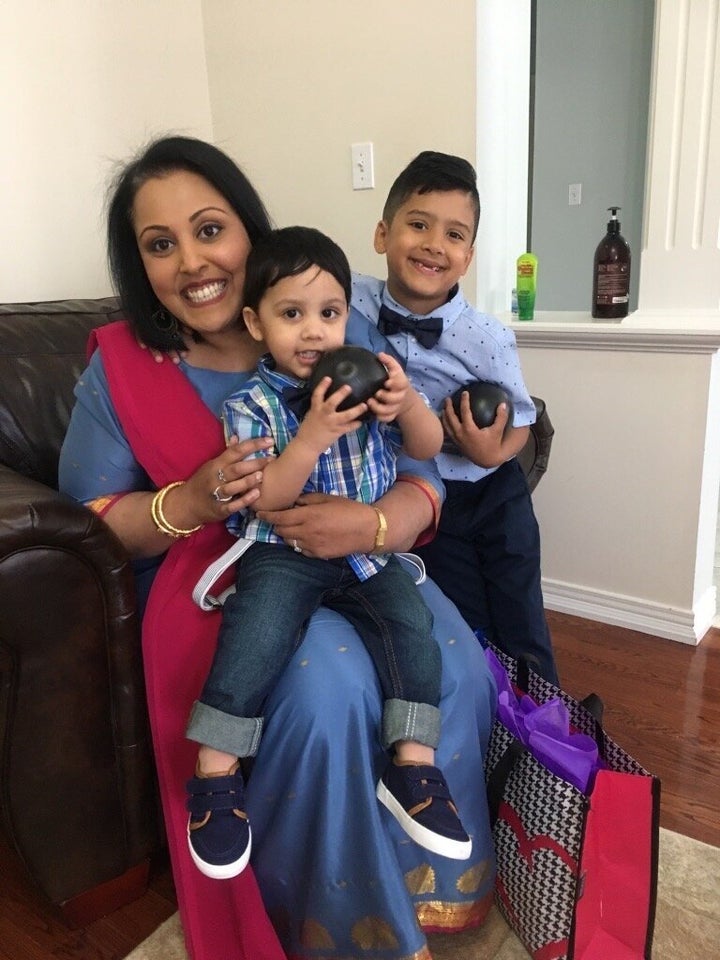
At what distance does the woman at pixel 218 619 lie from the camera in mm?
971

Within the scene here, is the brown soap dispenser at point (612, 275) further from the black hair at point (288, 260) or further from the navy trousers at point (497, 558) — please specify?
the black hair at point (288, 260)

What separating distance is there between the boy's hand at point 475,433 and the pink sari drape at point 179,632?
427mm

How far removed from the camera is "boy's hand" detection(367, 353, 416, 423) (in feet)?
3.14

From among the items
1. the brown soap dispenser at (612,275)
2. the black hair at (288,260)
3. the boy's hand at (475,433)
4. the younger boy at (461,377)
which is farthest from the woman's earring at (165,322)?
the brown soap dispenser at (612,275)

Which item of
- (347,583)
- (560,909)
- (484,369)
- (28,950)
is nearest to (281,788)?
(347,583)

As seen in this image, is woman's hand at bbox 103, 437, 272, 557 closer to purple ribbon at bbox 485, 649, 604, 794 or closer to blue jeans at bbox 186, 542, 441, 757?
blue jeans at bbox 186, 542, 441, 757

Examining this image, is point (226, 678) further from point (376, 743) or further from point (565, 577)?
point (565, 577)

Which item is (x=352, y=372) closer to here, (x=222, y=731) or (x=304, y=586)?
(x=304, y=586)

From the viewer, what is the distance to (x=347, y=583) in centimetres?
109

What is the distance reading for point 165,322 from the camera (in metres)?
1.17

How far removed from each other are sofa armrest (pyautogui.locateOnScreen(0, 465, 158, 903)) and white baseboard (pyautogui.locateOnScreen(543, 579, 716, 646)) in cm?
135

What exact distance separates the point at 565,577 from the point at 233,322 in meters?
1.37

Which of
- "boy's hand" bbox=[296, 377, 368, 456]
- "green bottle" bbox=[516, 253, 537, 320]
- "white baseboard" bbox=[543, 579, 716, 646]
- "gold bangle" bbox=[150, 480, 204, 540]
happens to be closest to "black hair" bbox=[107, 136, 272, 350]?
"gold bangle" bbox=[150, 480, 204, 540]

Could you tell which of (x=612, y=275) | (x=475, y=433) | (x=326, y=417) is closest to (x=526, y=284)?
(x=612, y=275)
